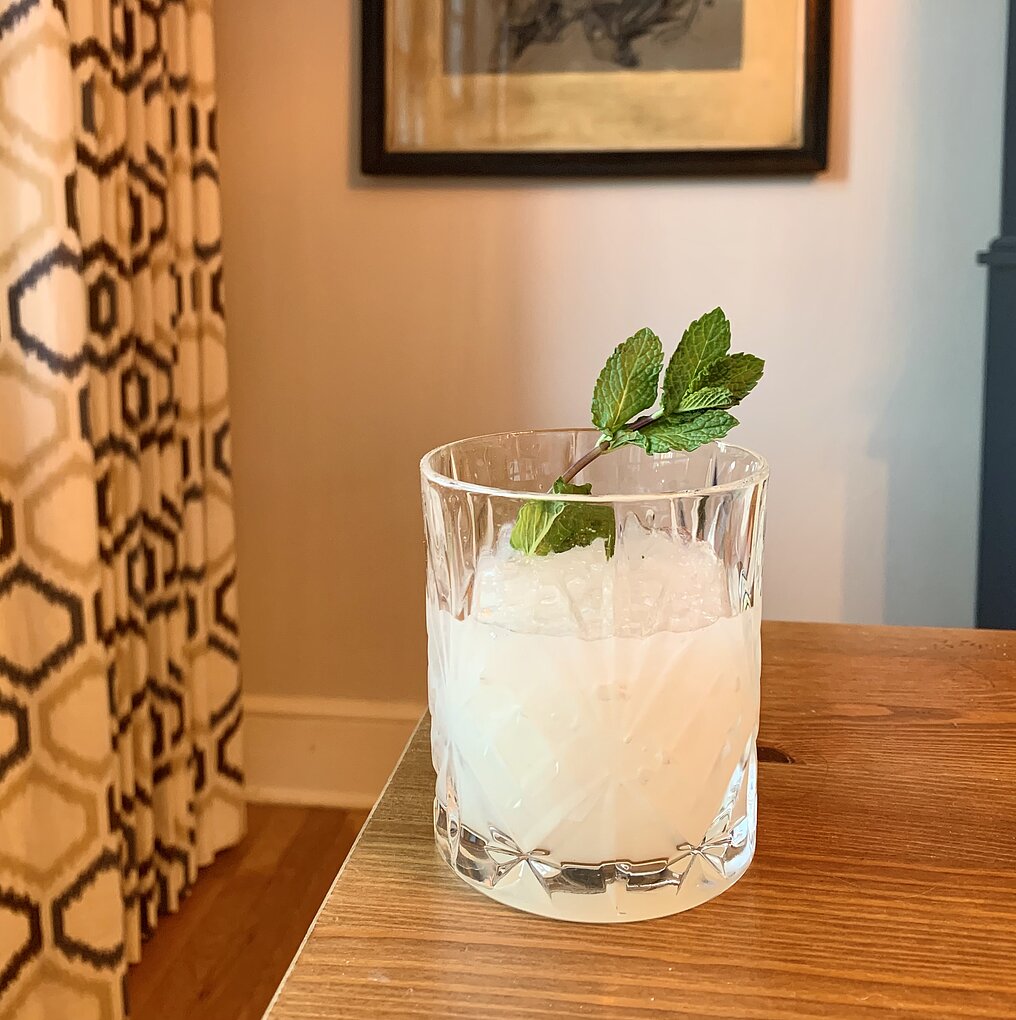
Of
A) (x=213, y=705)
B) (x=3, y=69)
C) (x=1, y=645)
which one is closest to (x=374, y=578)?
(x=213, y=705)

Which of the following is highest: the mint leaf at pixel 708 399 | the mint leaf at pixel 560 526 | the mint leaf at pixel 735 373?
the mint leaf at pixel 735 373

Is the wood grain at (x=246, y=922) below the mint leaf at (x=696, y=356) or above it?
below

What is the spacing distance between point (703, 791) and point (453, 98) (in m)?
1.25

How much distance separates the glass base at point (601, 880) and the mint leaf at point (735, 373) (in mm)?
209

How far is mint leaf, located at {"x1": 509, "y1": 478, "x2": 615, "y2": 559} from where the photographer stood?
1.48 feet

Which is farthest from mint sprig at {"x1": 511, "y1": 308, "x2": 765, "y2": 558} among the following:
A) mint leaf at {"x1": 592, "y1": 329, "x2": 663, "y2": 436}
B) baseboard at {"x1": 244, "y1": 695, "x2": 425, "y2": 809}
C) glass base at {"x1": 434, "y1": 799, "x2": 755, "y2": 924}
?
baseboard at {"x1": 244, "y1": 695, "x2": 425, "y2": 809}

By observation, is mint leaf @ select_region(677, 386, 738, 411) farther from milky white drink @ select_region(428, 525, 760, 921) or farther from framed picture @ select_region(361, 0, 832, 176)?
framed picture @ select_region(361, 0, 832, 176)

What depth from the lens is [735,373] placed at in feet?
1.65

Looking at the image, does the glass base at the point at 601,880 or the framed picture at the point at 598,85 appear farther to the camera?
the framed picture at the point at 598,85

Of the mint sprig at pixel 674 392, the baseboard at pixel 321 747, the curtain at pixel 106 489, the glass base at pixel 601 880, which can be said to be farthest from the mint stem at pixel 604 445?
the baseboard at pixel 321 747

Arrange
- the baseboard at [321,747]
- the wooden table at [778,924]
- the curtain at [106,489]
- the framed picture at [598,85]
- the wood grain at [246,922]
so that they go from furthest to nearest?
the baseboard at [321,747]
the framed picture at [598,85]
the wood grain at [246,922]
the curtain at [106,489]
the wooden table at [778,924]

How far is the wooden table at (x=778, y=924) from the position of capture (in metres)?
0.42

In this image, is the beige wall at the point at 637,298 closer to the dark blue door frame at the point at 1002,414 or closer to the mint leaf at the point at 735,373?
the dark blue door frame at the point at 1002,414

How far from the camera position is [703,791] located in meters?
0.49
